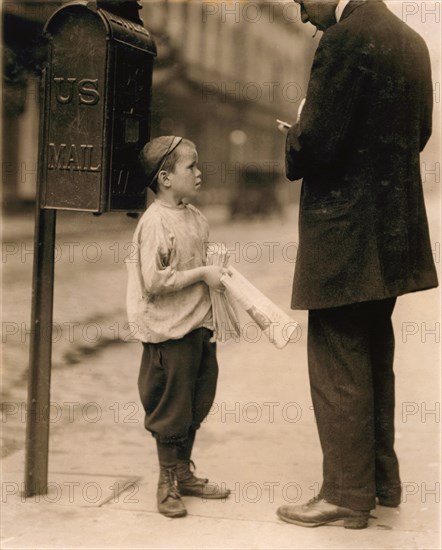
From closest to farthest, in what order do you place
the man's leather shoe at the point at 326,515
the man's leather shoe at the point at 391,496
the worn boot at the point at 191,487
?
the man's leather shoe at the point at 326,515
the man's leather shoe at the point at 391,496
the worn boot at the point at 191,487

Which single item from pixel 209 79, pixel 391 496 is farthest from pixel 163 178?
pixel 209 79

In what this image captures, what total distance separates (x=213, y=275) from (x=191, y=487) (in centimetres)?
91

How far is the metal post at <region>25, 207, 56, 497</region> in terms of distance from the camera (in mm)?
3812

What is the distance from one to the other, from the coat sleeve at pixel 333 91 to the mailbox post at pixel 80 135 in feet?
2.86

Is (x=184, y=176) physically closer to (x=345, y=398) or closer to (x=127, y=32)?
(x=127, y=32)

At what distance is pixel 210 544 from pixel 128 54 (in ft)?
6.51

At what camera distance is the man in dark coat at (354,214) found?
322 centimetres

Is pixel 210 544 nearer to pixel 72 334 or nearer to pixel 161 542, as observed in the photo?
pixel 161 542

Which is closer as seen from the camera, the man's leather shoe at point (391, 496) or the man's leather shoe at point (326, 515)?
the man's leather shoe at point (326, 515)

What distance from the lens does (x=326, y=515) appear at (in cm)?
343

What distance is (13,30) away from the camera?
5840 mm

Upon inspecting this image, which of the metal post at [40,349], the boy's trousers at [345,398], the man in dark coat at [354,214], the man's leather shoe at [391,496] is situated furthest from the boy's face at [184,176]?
the man's leather shoe at [391,496]

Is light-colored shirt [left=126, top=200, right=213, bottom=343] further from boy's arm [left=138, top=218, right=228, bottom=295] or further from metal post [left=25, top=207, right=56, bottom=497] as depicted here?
metal post [left=25, top=207, right=56, bottom=497]

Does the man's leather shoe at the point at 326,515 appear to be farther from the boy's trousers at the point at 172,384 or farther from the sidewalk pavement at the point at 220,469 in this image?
the boy's trousers at the point at 172,384
